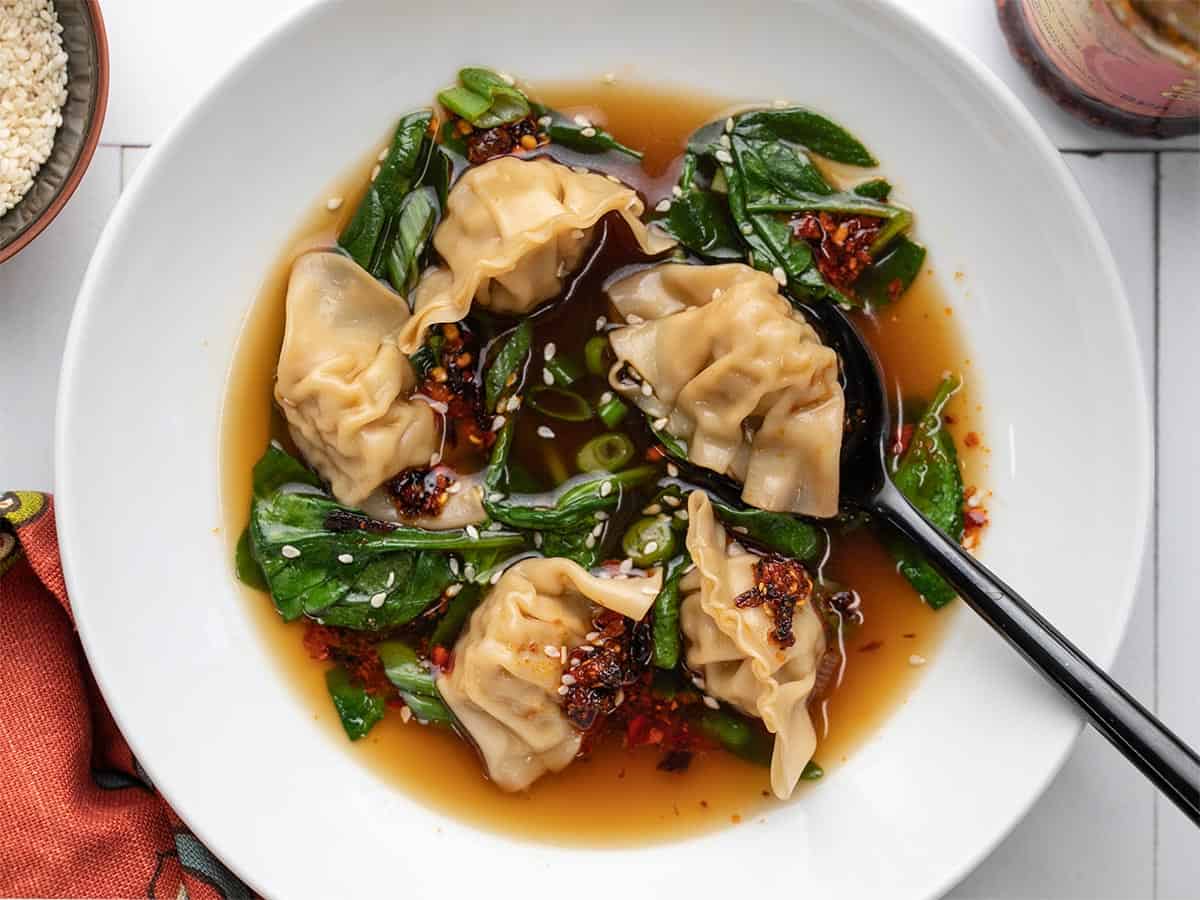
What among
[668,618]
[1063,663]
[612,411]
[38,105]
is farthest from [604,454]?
[38,105]

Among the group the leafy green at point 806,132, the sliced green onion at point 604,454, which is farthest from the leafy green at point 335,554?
the leafy green at point 806,132

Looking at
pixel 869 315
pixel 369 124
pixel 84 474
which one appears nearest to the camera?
pixel 84 474

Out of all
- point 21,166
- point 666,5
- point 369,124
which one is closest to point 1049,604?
point 666,5

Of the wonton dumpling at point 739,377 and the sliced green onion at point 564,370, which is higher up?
the wonton dumpling at point 739,377

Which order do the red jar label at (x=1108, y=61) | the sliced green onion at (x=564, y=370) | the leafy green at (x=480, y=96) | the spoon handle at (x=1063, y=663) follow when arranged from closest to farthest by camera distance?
the spoon handle at (x=1063, y=663) → the red jar label at (x=1108, y=61) → the leafy green at (x=480, y=96) → the sliced green onion at (x=564, y=370)

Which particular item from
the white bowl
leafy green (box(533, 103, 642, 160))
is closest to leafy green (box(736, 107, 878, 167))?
the white bowl

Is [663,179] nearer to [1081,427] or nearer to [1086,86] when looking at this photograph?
[1086,86]

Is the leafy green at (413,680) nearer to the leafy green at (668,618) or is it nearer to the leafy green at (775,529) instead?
the leafy green at (668,618)
